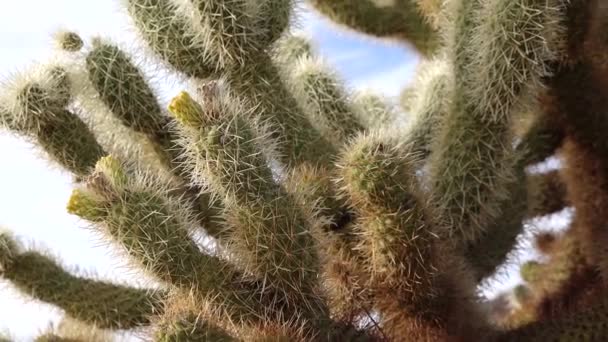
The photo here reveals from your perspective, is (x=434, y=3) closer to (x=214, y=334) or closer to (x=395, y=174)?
(x=395, y=174)

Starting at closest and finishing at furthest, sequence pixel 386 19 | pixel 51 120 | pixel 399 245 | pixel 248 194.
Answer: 1. pixel 248 194
2. pixel 399 245
3. pixel 51 120
4. pixel 386 19

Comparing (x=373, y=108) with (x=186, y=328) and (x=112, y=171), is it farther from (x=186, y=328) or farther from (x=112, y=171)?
(x=186, y=328)

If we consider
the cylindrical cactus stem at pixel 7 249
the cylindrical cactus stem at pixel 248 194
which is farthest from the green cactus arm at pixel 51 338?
the cylindrical cactus stem at pixel 248 194

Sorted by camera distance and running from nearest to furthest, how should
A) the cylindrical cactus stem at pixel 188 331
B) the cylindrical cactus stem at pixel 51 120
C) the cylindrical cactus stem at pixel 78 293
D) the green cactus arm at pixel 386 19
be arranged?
the cylindrical cactus stem at pixel 188 331 → the cylindrical cactus stem at pixel 51 120 → the cylindrical cactus stem at pixel 78 293 → the green cactus arm at pixel 386 19

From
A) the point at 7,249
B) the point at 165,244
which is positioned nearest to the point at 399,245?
the point at 165,244

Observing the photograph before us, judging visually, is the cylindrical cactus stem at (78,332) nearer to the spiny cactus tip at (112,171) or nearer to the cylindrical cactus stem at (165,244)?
the cylindrical cactus stem at (165,244)

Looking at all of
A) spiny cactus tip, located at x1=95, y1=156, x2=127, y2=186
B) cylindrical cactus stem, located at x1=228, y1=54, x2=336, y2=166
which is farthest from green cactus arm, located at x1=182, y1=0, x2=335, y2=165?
spiny cactus tip, located at x1=95, y1=156, x2=127, y2=186
